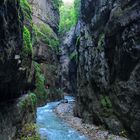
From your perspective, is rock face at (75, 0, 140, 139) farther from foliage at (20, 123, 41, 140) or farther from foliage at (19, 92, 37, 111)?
foliage at (20, 123, 41, 140)

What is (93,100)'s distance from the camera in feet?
81.5

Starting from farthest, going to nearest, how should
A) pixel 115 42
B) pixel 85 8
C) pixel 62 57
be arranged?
pixel 62 57 → pixel 85 8 → pixel 115 42

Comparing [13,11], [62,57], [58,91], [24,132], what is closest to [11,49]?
[13,11]

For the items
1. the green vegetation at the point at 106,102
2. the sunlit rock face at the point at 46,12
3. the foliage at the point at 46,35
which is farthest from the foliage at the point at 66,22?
the green vegetation at the point at 106,102

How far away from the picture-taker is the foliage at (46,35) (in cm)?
4652

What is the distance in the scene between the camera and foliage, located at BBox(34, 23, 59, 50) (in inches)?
1831

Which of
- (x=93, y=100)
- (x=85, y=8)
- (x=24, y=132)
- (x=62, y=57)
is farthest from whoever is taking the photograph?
(x=62, y=57)

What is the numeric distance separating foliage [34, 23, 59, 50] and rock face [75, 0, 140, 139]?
18.7m

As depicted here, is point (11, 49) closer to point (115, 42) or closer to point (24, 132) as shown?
point (24, 132)

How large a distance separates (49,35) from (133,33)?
3469cm

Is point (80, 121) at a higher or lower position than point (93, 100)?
lower

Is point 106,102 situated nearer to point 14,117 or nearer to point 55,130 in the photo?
point 55,130

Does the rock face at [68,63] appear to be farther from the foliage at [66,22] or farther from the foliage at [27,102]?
the foliage at [27,102]

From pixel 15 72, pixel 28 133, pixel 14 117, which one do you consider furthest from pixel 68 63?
pixel 15 72
